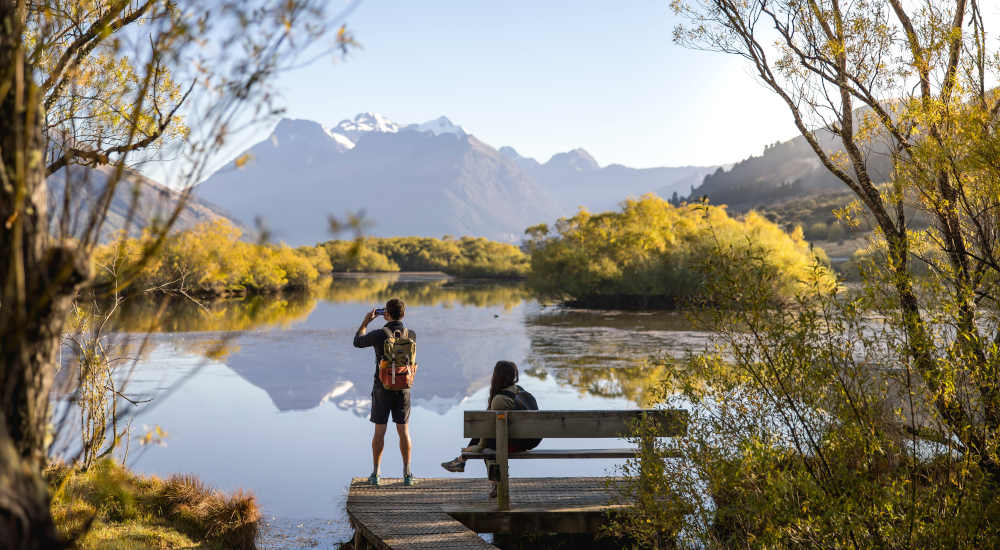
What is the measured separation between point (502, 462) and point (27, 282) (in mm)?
4253

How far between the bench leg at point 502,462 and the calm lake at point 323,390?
162 cm

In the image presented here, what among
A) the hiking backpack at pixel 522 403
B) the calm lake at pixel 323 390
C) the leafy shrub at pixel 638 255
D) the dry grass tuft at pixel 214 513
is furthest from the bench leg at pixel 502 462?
the leafy shrub at pixel 638 255

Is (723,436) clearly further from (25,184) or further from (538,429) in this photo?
(25,184)

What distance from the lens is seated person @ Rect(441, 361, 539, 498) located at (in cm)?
604

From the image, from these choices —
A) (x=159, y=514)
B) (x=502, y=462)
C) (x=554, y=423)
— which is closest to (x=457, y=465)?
(x=502, y=462)

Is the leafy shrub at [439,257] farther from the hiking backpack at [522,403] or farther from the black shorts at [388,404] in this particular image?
the hiking backpack at [522,403]

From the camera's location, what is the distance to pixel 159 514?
21.2 ft

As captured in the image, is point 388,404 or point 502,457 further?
point 388,404

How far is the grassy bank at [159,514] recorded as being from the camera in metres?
5.73

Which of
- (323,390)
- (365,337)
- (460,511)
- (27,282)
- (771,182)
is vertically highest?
(771,182)

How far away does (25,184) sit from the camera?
6.54 ft

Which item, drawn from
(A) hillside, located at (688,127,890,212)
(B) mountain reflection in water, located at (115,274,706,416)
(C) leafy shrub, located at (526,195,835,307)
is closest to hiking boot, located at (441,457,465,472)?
(B) mountain reflection in water, located at (115,274,706,416)

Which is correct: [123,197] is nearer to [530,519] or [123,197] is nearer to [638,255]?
[530,519]

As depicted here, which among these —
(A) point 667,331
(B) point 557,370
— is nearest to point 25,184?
(B) point 557,370
